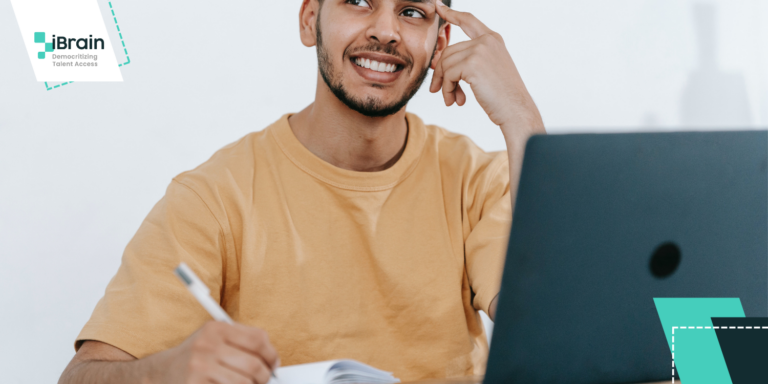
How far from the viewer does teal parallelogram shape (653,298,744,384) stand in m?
0.66

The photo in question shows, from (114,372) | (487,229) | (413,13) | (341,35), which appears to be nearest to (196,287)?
(114,372)

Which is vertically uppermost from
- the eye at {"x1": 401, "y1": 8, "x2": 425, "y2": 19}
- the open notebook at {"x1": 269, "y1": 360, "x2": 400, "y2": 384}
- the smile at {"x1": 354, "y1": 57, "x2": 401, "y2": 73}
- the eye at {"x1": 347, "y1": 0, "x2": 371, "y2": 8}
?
the eye at {"x1": 347, "y1": 0, "x2": 371, "y2": 8}

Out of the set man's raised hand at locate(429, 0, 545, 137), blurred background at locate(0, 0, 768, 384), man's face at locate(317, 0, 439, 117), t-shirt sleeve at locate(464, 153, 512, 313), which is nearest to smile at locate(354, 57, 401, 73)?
man's face at locate(317, 0, 439, 117)

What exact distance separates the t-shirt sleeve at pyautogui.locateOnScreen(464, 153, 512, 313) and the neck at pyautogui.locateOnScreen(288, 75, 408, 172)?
0.20m

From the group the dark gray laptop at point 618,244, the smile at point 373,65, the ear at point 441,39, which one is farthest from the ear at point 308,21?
the dark gray laptop at point 618,244

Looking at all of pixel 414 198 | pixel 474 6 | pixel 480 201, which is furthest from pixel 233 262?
pixel 474 6

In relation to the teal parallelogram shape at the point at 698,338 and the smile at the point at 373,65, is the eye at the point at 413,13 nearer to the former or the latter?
the smile at the point at 373,65

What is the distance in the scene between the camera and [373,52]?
134cm

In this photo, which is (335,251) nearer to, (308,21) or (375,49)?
(375,49)

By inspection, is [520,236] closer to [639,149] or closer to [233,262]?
[639,149]

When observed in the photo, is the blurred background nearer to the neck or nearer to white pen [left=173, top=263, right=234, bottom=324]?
the neck

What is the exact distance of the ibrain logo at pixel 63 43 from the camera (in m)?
1.69

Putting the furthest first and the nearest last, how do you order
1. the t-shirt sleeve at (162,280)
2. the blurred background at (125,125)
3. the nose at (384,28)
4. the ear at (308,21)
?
the blurred background at (125,125)
the ear at (308,21)
the nose at (384,28)
the t-shirt sleeve at (162,280)

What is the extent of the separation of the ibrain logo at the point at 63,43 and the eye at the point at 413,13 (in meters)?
0.89
